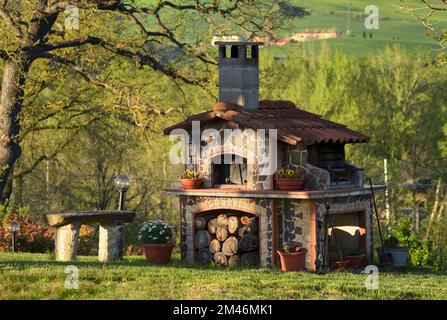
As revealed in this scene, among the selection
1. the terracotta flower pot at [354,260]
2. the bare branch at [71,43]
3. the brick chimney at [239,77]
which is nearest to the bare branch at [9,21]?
the bare branch at [71,43]

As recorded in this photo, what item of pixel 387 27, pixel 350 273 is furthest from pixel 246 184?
pixel 387 27

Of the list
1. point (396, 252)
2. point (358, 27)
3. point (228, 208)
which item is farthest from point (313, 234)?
point (358, 27)

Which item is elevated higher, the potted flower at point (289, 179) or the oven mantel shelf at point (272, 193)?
the potted flower at point (289, 179)

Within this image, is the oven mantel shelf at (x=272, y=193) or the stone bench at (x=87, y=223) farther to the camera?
the stone bench at (x=87, y=223)

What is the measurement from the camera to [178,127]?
2594cm

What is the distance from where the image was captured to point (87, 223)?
24938 millimetres

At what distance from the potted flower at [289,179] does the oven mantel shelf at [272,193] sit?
0.21 metres

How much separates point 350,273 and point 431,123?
4314cm

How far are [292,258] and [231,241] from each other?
203cm

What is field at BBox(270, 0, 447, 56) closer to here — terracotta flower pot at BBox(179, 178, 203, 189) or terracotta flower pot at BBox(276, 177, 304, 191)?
terracotta flower pot at BBox(179, 178, 203, 189)

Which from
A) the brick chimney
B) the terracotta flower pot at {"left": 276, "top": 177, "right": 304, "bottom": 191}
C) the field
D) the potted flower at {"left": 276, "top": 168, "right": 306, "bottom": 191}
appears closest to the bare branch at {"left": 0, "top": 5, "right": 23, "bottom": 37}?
the brick chimney

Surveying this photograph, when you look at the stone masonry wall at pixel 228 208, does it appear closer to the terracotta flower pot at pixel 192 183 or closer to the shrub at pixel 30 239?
the terracotta flower pot at pixel 192 183

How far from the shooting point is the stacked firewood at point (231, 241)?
25.3 m

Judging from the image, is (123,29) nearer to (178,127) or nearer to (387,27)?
(178,127)
